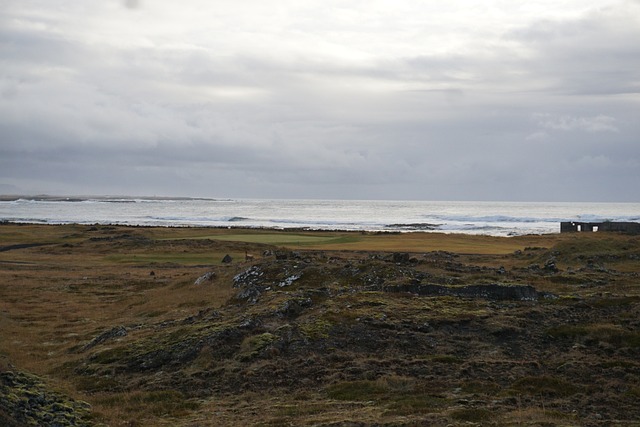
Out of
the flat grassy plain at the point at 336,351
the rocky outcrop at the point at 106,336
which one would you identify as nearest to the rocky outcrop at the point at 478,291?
the flat grassy plain at the point at 336,351

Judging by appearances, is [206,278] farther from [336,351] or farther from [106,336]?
[336,351]

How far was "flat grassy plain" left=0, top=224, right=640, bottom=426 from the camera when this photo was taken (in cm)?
1658

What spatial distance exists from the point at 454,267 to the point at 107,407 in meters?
Result: 22.7

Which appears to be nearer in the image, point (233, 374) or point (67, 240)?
point (233, 374)

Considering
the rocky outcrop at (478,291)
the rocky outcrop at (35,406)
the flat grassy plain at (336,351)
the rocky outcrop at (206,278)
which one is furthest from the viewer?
the rocky outcrop at (206,278)

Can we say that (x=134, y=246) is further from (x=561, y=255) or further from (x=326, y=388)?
(x=326, y=388)

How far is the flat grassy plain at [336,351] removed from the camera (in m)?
16.6

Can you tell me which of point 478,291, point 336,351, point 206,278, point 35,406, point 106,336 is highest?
point 478,291

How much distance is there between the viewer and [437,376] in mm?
19406

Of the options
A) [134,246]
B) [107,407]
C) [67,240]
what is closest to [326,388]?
[107,407]

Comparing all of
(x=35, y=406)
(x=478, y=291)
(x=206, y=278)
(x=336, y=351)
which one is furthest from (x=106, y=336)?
(x=478, y=291)

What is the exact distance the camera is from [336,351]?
21.9 m

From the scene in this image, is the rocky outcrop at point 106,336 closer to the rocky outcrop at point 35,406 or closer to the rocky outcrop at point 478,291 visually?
the rocky outcrop at point 35,406

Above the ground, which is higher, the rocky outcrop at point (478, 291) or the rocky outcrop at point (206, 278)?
the rocky outcrop at point (478, 291)
